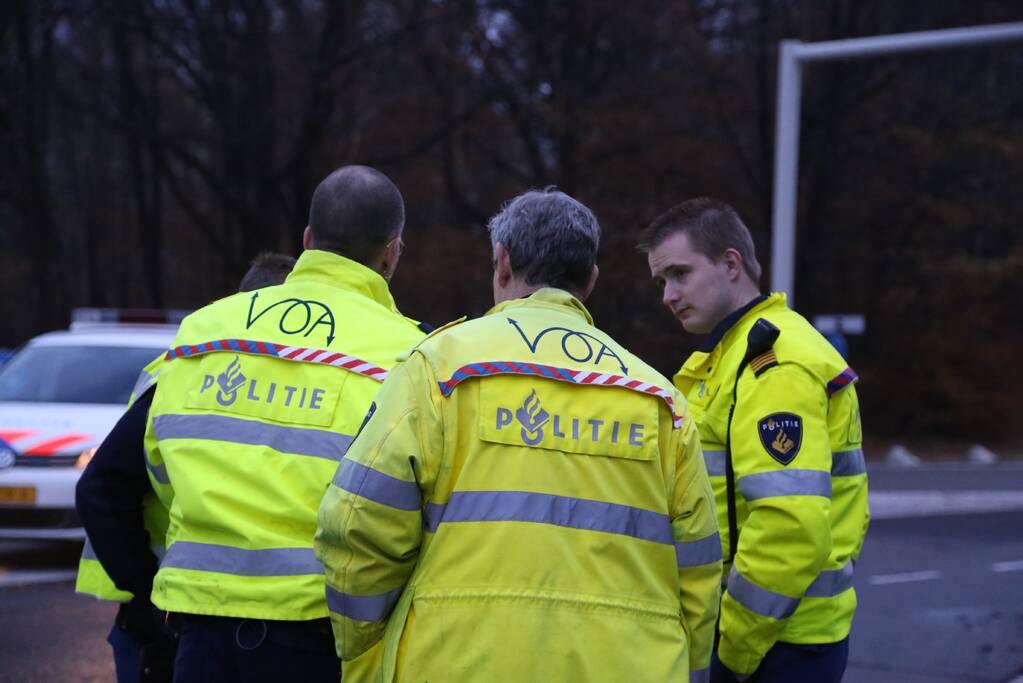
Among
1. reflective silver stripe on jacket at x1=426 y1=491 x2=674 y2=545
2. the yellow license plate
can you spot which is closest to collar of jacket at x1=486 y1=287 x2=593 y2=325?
reflective silver stripe on jacket at x1=426 y1=491 x2=674 y2=545

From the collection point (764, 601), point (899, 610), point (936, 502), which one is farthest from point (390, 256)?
point (936, 502)

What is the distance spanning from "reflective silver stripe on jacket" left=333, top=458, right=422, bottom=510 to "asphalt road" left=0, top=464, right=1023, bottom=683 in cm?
464

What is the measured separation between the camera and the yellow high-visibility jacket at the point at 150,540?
10.1ft

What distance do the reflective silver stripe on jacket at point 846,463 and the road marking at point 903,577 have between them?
6867mm

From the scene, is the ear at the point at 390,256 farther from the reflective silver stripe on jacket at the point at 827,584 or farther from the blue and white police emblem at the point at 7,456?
the blue and white police emblem at the point at 7,456

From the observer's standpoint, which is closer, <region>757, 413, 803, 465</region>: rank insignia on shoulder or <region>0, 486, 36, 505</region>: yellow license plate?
<region>757, 413, 803, 465</region>: rank insignia on shoulder

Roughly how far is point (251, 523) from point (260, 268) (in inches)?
61.2

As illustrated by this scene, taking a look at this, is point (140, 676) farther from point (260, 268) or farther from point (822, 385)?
point (822, 385)

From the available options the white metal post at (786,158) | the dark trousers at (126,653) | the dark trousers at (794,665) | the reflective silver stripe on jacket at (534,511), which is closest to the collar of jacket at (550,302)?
the reflective silver stripe on jacket at (534,511)

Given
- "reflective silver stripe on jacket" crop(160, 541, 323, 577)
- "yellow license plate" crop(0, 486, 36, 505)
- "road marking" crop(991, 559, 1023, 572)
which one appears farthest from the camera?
"road marking" crop(991, 559, 1023, 572)

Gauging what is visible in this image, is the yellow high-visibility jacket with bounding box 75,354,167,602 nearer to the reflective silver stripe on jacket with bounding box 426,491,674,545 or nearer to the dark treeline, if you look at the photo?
the reflective silver stripe on jacket with bounding box 426,491,674,545

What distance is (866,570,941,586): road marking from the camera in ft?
32.1

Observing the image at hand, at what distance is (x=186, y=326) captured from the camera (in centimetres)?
294

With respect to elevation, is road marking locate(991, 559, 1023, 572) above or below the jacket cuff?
below
